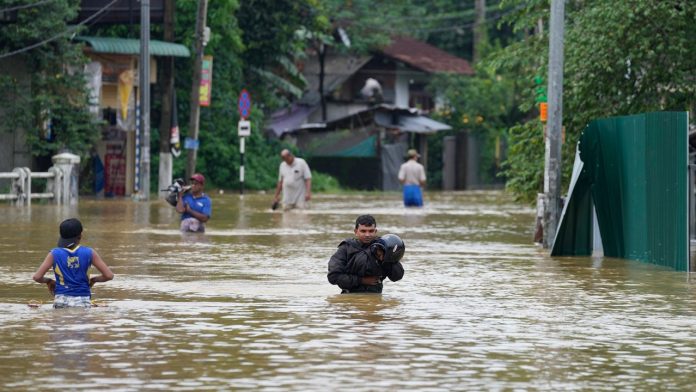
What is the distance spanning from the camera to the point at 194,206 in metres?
27.2

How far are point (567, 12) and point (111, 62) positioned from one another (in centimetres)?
1999

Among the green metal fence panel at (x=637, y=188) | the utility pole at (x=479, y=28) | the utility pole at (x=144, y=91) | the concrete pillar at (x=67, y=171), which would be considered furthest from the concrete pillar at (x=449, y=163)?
the green metal fence panel at (x=637, y=188)

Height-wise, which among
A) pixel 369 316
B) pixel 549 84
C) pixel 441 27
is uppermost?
pixel 441 27

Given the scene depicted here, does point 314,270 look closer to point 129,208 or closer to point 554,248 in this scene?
point 554,248

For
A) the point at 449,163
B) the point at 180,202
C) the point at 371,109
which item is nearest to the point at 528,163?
the point at 180,202

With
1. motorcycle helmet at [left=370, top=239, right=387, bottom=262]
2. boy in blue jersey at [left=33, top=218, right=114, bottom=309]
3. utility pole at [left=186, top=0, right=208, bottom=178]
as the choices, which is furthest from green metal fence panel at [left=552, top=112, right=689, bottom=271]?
utility pole at [left=186, top=0, right=208, bottom=178]

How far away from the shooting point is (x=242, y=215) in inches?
1432

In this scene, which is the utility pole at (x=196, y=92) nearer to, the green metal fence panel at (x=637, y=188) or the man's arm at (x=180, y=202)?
the man's arm at (x=180, y=202)

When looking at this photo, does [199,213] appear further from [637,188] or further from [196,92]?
[196,92]

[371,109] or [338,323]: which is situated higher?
[371,109]

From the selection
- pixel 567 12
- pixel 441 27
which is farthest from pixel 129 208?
pixel 441 27

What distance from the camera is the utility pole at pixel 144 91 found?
44.2 m

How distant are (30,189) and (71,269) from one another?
27.3 m

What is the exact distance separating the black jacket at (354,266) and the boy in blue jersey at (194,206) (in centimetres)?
1037
